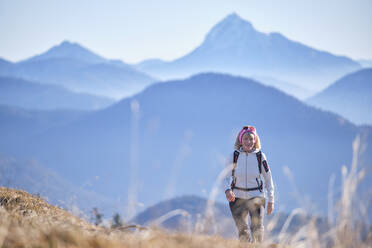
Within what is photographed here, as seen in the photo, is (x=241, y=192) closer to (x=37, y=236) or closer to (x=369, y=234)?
(x=369, y=234)

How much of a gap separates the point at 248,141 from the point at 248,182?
0.53m

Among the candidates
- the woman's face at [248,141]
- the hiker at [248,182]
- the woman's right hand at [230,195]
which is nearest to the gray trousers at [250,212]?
the hiker at [248,182]

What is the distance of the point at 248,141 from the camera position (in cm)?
505

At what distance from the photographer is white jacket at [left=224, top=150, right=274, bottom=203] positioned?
4945 millimetres

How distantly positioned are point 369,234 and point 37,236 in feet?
7.03

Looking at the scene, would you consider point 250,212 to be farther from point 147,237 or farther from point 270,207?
point 147,237

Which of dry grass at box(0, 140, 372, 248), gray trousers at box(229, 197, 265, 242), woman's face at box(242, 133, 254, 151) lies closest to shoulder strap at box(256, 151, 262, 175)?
woman's face at box(242, 133, 254, 151)

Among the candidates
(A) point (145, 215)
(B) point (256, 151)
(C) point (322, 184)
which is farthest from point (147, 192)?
(B) point (256, 151)

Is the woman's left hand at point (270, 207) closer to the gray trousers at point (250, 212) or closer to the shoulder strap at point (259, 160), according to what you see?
the gray trousers at point (250, 212)

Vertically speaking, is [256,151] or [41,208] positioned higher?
[256,151]

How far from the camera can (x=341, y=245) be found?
8.27ft

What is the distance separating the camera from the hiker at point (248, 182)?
15.8ft

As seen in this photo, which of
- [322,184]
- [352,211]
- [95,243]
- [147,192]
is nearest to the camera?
[95,243]

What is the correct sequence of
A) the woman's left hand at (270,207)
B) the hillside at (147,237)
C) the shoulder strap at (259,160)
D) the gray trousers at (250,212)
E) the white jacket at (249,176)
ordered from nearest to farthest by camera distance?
the hillside at (147,237) < the gray trousers at (250,212) < the woman's left hand at (270,207) < the white jacket at (249,176) < the shoulder strap at (259,160)
